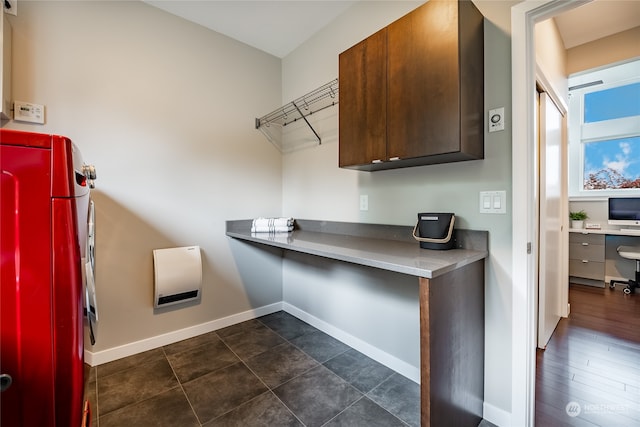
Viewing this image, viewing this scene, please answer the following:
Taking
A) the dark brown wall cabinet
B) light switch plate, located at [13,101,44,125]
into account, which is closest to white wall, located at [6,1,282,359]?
light switch plate, located at [13,101,44,125]

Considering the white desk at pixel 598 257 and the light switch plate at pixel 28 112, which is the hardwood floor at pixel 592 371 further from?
the light switch plate at pixel 28 112

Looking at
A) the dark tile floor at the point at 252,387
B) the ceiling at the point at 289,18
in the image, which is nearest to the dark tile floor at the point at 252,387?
the dark tile floor at the point at 252,387

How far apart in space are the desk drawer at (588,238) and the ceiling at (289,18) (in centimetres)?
249

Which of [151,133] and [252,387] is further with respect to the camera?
[151,133]

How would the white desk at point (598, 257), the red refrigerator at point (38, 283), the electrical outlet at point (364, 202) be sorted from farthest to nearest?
the white desk at point (598, 257), the electrical outlet at point (364, 202), the red refrigerator at point (38, 283)

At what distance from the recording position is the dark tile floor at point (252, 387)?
144 centimetres

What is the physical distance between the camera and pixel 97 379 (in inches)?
68.7

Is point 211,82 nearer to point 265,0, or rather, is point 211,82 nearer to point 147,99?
point 147,99

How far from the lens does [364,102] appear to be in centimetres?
162

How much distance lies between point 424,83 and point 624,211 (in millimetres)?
4083

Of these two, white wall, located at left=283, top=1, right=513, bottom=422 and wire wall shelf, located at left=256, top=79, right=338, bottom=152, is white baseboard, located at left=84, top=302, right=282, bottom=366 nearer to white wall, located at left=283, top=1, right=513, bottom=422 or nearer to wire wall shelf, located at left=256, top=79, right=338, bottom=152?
white wall, located at left=283, top=1, right=513, bottom=422

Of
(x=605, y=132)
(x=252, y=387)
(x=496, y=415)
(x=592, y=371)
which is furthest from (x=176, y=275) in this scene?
(x=605, y=132)

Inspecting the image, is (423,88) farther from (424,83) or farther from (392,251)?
(392,251)

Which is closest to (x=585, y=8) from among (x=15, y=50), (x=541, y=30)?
(x=541, y=30)
